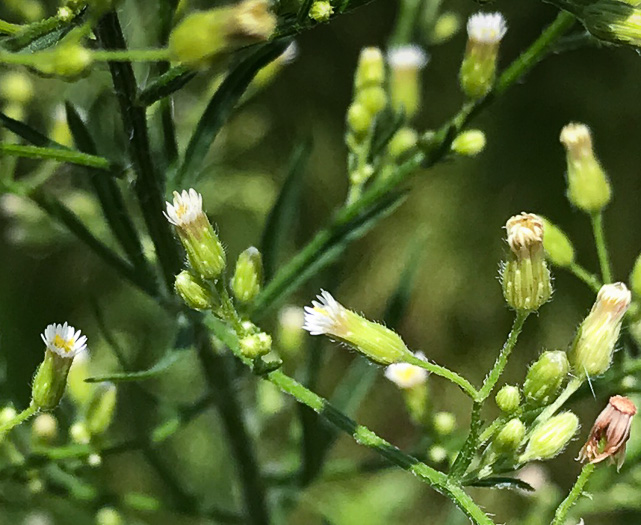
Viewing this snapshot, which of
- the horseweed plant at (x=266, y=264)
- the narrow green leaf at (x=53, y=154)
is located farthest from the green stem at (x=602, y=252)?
the narrow green leaf at (x=53, y=154)

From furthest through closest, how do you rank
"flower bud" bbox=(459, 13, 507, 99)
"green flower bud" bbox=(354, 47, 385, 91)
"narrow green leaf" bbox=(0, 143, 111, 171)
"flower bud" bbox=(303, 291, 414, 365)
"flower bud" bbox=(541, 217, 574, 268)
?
"green flower bud" bbox=(354, 47, 385, 91), "flower bud" bbox=(541, 217, 574, 268), "flower bud" bbox=(459, 13, 507, 99), "flower bud" bbox=(303, 291, 414, 365), "narrow green leaf" bbox=(0, 143, 111, 171)

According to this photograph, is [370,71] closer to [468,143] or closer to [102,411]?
[468,143]

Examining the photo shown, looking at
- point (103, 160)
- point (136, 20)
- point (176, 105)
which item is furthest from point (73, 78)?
point (176, 105)

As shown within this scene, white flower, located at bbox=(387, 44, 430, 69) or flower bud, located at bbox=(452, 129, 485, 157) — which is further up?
white flower, located at bbox=(387, 44, 430, 69)

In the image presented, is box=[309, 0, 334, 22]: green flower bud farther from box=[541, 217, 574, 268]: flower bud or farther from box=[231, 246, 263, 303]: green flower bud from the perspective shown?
box=[541, 217, 574, 268]: flower bud

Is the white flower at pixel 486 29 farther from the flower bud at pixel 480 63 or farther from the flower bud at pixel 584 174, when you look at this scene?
the flower bud at pixel 584 174

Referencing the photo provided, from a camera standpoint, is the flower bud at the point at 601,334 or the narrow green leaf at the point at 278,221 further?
the narrow green leaf at the point at 278,221

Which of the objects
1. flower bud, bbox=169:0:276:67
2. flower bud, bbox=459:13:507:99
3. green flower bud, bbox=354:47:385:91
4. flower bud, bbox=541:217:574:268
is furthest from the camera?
green flower bud, bbox=354:47:385:91

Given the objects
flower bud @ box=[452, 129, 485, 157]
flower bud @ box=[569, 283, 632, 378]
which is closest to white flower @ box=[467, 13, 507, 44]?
flower bud @ box=[452, 129, 485, 157]
